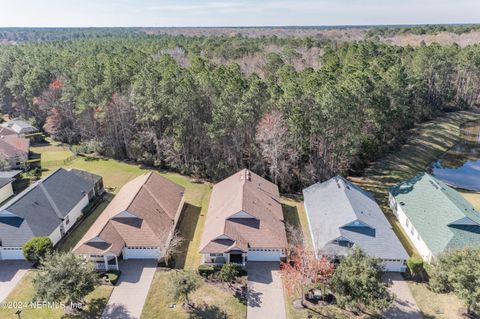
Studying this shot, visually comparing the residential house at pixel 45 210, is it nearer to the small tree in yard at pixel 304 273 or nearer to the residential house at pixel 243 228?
the residential house at pixel 243 228

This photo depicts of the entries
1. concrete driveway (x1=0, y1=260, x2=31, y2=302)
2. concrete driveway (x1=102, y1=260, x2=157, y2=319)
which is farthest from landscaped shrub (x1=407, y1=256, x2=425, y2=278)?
concrete driveway (x1=0, y1=260, x2=31, y2=302)

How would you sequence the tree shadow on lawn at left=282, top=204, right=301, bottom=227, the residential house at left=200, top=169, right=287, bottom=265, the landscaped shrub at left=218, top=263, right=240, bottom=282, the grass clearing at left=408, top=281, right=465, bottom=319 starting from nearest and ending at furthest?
1. the grass clearing at left=408, top=281, right=465, bottom=319
2. the landscaped shrub at left=218, top=263, right=240, bottom=282
3. the residential house at left=200, top=169, right=287, bottom=265
4. the tree shadow on lawn at left=282, top=204, right=301, bottom=227

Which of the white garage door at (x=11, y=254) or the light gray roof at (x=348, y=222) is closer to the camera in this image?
the light gray roof at (x=348, y=222)

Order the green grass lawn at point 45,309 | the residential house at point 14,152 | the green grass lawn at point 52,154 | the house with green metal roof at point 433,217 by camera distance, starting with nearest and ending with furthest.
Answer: the green grass lawn at point 45,309, the house with green metal roof at point 433,217, the residential house at point 14,152, the green grass lawn at point 52,154

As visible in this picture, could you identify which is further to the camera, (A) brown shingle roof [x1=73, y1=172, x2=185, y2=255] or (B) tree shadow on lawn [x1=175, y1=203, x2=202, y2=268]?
(B) tree shadow on lawn [x1=175, y1=203, x2=202, y2=268]

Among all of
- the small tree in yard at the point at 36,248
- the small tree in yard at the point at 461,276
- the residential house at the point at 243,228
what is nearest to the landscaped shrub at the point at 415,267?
the small tree in yard at the point at 461,276

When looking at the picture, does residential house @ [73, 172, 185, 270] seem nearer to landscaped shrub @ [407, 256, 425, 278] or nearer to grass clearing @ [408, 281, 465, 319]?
landscaped shrub @ [407, 256, 425, 278]
